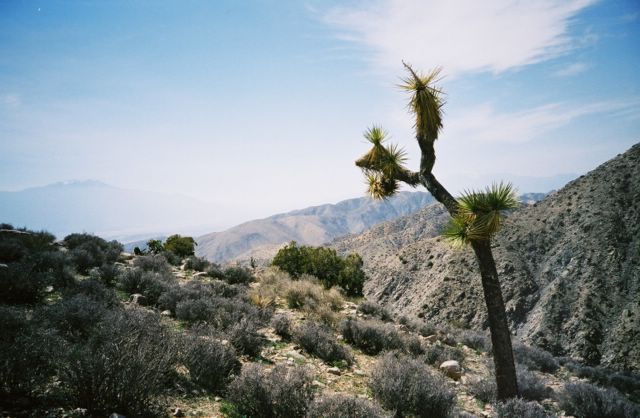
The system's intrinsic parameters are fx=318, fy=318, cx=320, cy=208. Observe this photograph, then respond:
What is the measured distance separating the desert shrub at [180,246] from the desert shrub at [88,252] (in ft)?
16.4

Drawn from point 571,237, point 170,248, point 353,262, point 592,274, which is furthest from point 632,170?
point 170,248

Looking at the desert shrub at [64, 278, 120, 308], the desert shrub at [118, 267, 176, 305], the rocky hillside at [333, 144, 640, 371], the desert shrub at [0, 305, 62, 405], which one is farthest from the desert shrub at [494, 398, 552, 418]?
the rocky hillside at [333, 144, 640, 371]

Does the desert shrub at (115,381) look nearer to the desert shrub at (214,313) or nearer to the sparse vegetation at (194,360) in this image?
the sparse vegetation at (194,360)

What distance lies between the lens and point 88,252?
12977 mm

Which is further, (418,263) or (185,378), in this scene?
(418,263)

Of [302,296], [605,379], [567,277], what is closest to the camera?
[302,296]

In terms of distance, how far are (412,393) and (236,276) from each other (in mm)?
11284

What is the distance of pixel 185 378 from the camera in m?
4.97

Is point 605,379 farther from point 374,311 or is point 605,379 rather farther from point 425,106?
point 425,106

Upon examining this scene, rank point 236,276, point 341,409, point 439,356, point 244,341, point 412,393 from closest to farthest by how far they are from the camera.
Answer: point 341,409, point 412,393, point 244,341, point 439,356, point 236,276

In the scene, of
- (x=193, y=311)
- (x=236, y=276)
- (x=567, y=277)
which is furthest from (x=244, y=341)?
(x=567, y=277)

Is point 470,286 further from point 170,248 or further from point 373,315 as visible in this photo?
point 170,248

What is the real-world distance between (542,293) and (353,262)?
2789 centimetres

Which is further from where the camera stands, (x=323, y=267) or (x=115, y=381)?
(x=323, y=267)
